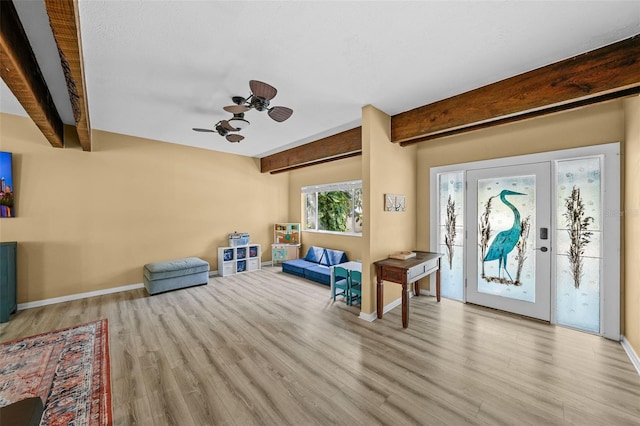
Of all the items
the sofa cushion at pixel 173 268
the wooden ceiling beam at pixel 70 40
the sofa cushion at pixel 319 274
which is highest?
the wooden ceiling beam at pixel 70 40

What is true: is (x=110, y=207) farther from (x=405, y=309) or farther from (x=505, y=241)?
(x=505, y=241)

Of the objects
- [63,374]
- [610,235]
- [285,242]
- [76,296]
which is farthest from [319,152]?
[76,296]

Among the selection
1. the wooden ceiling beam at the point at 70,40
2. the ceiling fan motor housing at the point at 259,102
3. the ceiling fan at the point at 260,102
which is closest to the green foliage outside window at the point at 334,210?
the ceiling fan at the point at 260,102

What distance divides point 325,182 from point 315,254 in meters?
1.75

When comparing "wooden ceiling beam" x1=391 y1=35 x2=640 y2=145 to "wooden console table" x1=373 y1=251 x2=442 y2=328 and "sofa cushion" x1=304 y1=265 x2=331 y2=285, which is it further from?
"sofa cushion" x1=304 y1=265 x2=331 y2=285

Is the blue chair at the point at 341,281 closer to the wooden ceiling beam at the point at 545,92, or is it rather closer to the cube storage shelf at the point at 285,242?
the wooden ceiling beam at the point at 545,92

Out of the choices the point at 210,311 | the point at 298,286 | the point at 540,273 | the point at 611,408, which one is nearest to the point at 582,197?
the point at 540,273

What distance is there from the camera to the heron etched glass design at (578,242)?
2.84m

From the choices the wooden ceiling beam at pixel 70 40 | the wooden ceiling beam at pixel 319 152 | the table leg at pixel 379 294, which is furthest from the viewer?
the wooden ceiling beam at pixel 319 152

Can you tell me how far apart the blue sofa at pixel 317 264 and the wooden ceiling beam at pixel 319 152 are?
2.03m

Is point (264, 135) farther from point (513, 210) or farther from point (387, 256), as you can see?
point (513, 210)

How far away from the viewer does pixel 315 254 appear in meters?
5.82

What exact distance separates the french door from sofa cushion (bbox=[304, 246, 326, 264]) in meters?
2.94

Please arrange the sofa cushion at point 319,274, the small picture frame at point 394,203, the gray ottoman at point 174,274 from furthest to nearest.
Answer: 1. the sofa cushion at point 319,274
2. the gray ottoman at point 174,274
3. the small picture frame at point 394,203
